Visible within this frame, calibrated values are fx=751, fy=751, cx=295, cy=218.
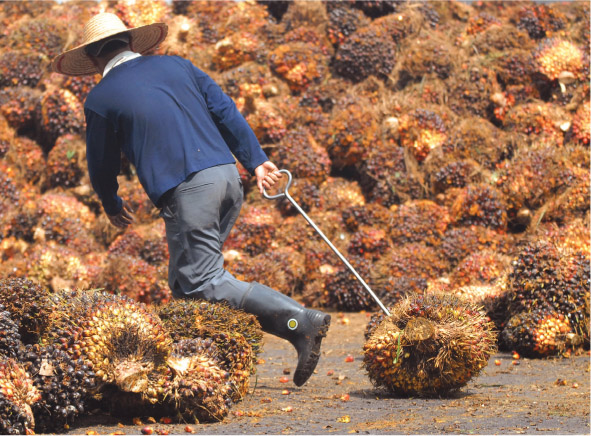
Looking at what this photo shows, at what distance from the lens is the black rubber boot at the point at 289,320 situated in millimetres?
4211

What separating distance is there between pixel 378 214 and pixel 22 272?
395cm

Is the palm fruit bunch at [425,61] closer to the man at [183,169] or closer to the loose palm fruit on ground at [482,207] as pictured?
the loose palm fruit on ground at [482,207]

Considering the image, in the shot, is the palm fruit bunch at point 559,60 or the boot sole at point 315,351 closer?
the boot sole at point 315,351

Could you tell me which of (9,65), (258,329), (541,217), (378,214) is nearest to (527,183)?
(541,217)

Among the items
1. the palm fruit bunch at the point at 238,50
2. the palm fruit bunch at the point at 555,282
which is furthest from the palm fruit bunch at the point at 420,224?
the palm fruit bunch at the point at 238,50

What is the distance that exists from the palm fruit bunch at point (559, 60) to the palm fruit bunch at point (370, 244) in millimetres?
3302

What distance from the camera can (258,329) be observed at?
13.7ft

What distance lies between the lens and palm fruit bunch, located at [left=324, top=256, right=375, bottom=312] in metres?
8.01

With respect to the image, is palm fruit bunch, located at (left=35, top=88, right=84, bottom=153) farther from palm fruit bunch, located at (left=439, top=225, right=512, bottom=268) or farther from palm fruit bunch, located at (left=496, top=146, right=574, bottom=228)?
palm fruit bunch, located at (left=496, top=146, right=574, bottom=228)

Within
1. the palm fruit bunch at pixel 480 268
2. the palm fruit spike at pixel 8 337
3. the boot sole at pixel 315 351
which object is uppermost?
the palm fruit spike at pixel 8 337

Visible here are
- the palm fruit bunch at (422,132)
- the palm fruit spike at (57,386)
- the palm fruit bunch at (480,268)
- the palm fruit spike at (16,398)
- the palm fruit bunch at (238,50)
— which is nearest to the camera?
the palm fruit spike at (16,398)

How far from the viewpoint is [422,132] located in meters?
9.27

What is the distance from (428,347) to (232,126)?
1.74 metres

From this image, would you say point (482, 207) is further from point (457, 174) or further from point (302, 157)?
point (302, 157)
